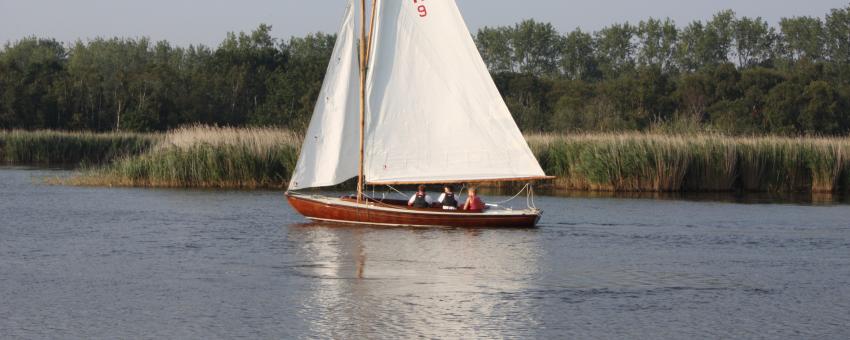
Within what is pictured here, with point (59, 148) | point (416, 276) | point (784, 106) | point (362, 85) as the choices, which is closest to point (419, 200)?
point (362, 85)

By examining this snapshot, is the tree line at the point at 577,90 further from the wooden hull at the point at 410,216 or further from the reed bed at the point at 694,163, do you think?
the wooden hull at the point at 410,216

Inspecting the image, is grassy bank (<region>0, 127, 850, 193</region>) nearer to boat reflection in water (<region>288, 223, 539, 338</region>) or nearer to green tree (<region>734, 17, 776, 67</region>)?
boat reflection in water (<region>288, 223, 539, 338</region>)

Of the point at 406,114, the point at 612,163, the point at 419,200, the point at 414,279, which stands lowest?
the point at 414,279

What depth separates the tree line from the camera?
6669cm

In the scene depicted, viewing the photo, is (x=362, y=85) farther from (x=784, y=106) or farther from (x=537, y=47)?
(x=537, y=47)

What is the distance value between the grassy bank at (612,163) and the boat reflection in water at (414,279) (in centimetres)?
1255

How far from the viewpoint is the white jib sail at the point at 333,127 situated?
2775cm

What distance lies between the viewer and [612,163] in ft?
127

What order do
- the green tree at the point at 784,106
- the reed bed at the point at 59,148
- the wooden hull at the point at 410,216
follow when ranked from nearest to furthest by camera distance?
the wooden hull at the point at 410,216, the reed bed at the point at 59,148, the green tree at the point at 784,106

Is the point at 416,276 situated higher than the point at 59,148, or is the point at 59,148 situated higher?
the point at 59,148

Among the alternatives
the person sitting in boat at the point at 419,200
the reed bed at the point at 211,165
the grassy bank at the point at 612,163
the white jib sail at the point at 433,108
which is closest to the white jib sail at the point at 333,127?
the white jib sail at the point at 433,108

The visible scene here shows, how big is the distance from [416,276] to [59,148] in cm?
4331

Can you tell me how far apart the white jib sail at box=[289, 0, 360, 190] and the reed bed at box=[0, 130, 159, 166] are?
3165 cm

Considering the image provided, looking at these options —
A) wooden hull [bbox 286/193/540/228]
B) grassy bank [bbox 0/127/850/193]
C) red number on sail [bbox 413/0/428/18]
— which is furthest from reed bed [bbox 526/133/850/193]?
red number on sail [bbox 413/0/428/18]
